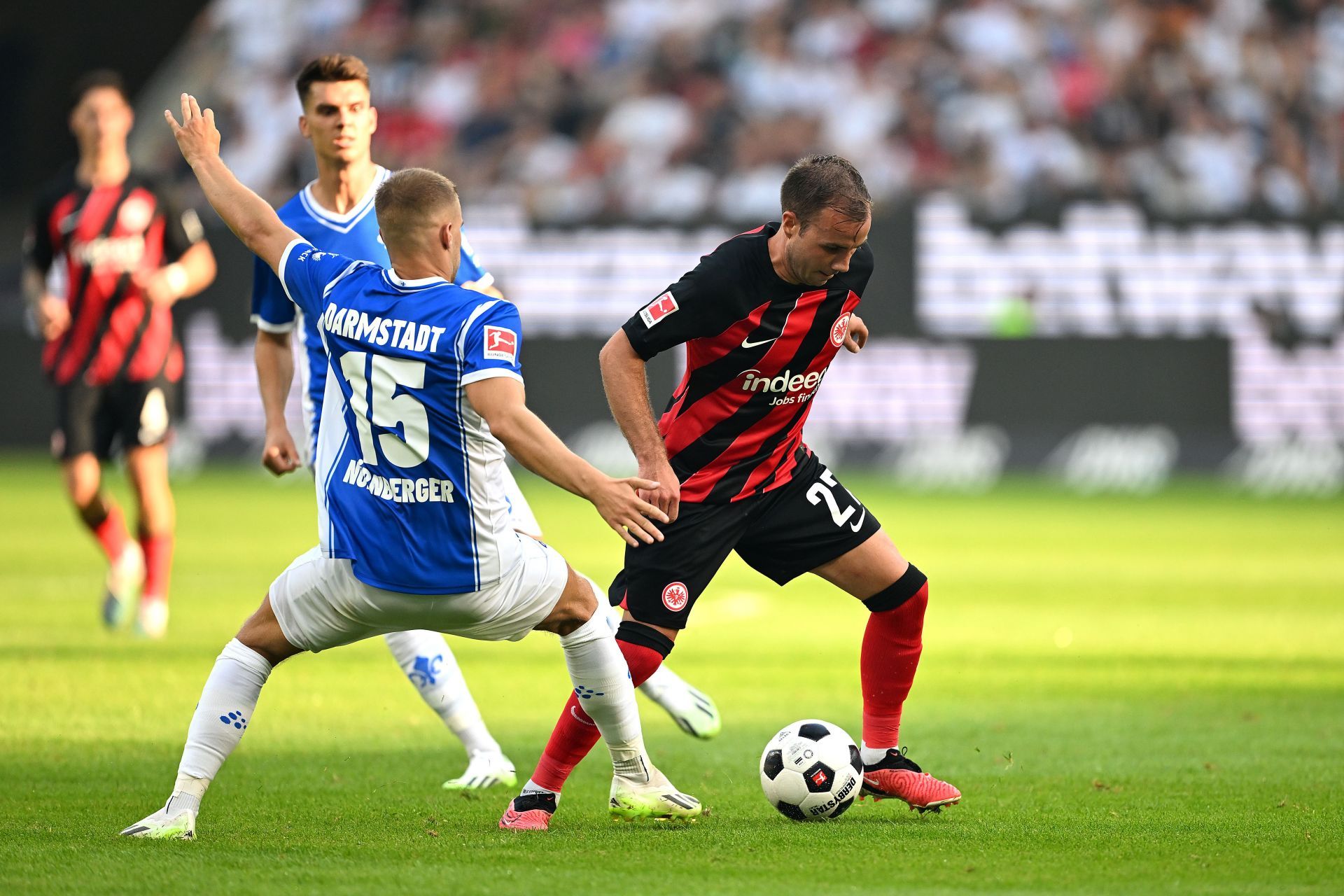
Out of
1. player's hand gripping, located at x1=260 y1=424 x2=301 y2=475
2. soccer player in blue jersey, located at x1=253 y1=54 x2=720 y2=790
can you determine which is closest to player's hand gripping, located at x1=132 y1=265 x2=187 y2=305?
soccer player in blue jersey, located at x1=253 y1=54 x2=720 y2=790

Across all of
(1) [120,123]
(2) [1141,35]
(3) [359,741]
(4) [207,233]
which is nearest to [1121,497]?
(2) [1141,35]

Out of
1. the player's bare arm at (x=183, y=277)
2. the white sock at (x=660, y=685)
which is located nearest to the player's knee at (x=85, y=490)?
the player's bare arm at (x=183, y=277)

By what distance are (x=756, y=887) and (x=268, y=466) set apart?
2.65m

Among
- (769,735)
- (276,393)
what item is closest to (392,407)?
(276,393)

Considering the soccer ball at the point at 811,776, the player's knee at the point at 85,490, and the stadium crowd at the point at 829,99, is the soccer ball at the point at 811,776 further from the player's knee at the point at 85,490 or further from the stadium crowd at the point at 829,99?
the stadium crowd at the point at 829,99

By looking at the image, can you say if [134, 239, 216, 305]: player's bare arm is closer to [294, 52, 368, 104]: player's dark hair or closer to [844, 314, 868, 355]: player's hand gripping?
[294, 52, 368, 104]: player's dark hair

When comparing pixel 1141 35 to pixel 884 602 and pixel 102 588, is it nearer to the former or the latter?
pixel 102 588

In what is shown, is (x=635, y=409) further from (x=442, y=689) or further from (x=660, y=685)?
(x=660, y=685)

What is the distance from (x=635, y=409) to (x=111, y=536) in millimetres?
5701

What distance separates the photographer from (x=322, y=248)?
6594 millimetres

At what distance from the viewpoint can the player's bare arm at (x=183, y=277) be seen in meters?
9.79

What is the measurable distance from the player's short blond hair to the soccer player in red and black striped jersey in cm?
77

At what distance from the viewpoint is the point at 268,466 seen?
6391mm

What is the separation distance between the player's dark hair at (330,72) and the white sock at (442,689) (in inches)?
81.2
